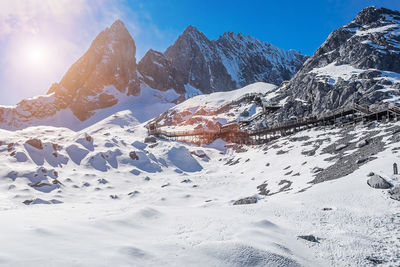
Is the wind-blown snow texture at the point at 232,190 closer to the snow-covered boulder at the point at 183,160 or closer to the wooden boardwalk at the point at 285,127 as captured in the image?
the snow-covered boulder at the point at 183,160

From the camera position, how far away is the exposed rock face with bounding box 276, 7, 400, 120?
59.4m

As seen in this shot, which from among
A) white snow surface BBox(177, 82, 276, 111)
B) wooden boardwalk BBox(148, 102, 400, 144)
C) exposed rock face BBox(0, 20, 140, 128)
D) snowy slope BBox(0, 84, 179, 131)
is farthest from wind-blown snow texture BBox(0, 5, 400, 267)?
exposed rock face BBox(0, 20, 140, 128)

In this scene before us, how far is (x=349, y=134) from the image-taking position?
3856cm

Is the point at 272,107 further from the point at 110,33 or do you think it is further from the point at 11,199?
the point at 110,33

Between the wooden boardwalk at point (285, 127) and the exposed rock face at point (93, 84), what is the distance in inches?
3830

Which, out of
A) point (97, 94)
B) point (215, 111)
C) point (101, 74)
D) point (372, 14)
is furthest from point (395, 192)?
point (101, 74)

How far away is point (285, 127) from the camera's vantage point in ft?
200

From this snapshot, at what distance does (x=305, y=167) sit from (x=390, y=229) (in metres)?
20.1

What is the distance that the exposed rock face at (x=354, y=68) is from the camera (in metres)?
59.4

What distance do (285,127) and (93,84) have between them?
491ft

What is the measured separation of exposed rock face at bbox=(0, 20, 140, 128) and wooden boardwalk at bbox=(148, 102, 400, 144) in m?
97.3

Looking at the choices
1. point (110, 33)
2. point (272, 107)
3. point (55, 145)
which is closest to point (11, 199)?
point (55, 145)

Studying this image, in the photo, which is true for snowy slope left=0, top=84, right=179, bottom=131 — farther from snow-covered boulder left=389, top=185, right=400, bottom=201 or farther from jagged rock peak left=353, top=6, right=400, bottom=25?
snow-covered boulder left=389, top=185, right=400, bottom=201

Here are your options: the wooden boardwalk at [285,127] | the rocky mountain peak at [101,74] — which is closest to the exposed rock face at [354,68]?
the wooden boardwalk at [285,127]
